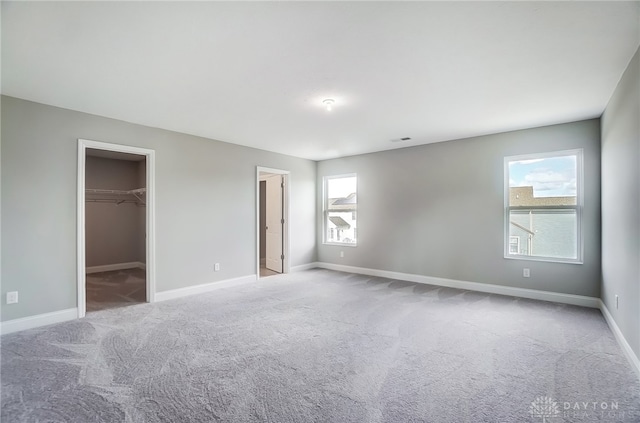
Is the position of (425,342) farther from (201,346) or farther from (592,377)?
(201,346)

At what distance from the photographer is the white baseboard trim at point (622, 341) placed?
2398mm

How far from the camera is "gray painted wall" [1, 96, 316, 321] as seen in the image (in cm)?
329

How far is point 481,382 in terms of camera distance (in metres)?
2.26

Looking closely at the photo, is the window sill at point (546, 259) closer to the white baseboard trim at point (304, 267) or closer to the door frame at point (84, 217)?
the white baseboard trim at point (304, 267)

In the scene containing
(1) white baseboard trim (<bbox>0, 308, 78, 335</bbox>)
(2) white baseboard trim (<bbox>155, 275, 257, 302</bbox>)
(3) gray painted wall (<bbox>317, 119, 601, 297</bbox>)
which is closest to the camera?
(1) white baseboard trim (<bbox>0, 308, 78, 335</bbox>)

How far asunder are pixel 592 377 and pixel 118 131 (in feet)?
18.6

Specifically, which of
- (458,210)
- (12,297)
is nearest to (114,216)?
(12,297)

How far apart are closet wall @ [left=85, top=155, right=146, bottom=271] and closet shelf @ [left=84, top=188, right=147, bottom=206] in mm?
77

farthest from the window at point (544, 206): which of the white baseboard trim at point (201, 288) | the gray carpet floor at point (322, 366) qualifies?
the white baseboard trim at point (201, 288)

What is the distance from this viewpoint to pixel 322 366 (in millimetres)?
2502

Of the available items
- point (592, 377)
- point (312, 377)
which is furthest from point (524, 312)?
point (312, 377)

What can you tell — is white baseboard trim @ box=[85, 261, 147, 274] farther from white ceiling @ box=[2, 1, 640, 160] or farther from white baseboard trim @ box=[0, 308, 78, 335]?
white ceiling @ box=[2, 1, 640, 160]

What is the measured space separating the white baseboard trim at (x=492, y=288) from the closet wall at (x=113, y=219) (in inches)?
202

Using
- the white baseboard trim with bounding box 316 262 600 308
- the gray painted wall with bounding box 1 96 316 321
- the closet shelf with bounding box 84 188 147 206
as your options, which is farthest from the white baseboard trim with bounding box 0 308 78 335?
the white baseboard trim with bounding box 316 262 600 308
